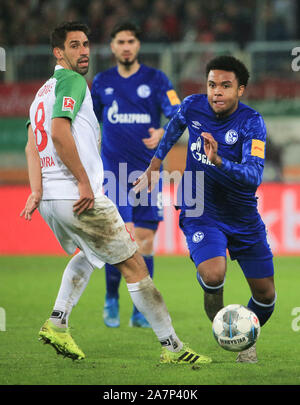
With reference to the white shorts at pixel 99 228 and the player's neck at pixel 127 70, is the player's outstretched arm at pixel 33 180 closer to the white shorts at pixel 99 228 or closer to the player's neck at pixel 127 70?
the white shorts at pixel 99 228

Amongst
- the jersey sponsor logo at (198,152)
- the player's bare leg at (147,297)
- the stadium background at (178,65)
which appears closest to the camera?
the player's bare leg at (147,297)

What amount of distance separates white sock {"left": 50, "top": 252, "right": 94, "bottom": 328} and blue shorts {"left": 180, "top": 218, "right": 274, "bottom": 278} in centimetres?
80

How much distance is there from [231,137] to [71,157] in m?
Result: 1.20

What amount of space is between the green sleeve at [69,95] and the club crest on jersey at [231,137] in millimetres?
1082

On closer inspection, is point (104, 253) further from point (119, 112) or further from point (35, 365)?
point (119, 112)

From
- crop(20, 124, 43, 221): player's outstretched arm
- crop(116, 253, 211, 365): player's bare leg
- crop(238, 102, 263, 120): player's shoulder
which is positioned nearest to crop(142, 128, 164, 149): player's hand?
crop(238, 102, 263, 120): player's shoulder

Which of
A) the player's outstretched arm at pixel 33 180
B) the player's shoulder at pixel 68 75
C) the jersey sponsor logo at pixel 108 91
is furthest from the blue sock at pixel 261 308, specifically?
the jersey sponsor logo at pixel 108 91

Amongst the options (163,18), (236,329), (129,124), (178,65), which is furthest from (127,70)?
(163,18)

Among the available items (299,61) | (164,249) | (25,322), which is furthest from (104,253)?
(299,61)

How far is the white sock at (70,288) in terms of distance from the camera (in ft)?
17.6

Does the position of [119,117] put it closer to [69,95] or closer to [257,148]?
[69,95]

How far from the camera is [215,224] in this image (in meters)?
5.48

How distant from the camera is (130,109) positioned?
7469mm

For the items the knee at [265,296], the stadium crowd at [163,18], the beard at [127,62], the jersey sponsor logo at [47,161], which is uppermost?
the stadium crowd at [163,18]
